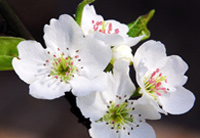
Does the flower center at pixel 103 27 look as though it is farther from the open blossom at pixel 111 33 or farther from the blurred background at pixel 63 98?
the blurred background at pixel 63 98

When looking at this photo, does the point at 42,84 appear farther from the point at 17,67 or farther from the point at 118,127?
the point at 118,127

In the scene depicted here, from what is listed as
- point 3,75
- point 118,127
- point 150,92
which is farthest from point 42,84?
point 3,75

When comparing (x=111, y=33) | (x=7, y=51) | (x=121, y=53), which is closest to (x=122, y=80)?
(x=121, y=53)

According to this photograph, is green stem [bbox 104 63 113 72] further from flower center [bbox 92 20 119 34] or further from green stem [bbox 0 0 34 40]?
green stem [bbox 0 0 34 40]

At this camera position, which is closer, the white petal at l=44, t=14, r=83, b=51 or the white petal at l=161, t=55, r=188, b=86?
the white petal at l=44, t=14, r=83, b=51

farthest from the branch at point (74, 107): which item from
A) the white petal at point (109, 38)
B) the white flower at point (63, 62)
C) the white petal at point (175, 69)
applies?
the white petal at point (175, 69)

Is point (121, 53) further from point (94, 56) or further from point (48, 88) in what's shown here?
point (48, 88)

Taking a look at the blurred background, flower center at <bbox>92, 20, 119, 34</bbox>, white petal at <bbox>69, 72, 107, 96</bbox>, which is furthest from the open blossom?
the blurred background
